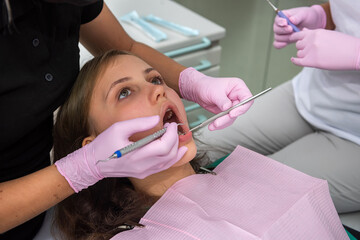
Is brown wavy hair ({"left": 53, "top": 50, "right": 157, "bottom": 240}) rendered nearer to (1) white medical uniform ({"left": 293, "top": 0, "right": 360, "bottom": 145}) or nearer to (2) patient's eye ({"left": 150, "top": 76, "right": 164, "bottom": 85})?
(2) patient's eye ({"left": 150, "top": 76, "right": 164, "bottom": 85})

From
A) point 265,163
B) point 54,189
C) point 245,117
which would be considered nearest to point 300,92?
point 245,117

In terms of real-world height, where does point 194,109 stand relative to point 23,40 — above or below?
below

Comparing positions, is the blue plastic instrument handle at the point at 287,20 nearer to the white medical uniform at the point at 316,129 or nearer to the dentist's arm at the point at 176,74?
the white medical uniform at the point at 316,129

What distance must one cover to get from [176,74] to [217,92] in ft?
0.64

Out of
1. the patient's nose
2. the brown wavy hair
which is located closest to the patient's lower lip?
the patient's nose

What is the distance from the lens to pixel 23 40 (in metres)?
0.92

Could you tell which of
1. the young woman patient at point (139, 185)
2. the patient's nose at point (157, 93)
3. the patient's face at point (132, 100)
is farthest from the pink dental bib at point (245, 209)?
the patient's nose at point (157, 93)

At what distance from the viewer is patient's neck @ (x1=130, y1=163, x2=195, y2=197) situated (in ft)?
3.53

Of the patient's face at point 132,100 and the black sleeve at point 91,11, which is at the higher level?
the black sleeve at point 91,11

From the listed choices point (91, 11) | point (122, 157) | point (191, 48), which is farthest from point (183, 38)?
point (122, 157)

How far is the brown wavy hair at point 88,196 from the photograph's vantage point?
104 cm

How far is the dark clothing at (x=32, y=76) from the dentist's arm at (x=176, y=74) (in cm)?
12

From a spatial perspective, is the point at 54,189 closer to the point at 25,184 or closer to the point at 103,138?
the point at 25,184

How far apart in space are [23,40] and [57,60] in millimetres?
106
